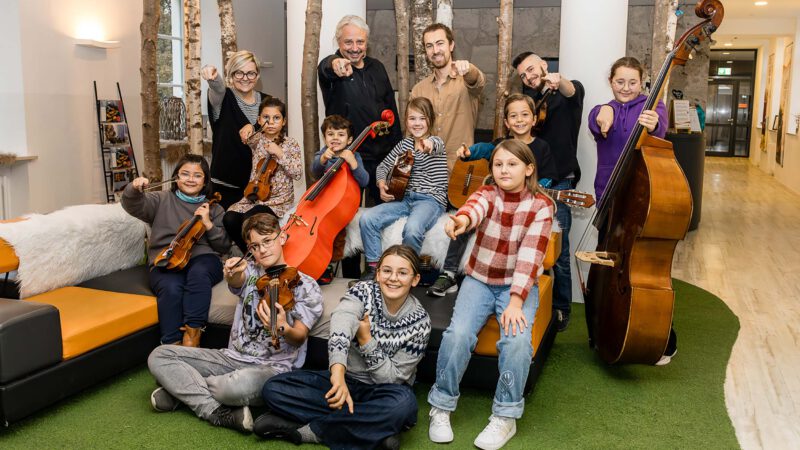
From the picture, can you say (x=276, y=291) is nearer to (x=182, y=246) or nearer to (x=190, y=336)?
(x=190, y=336)

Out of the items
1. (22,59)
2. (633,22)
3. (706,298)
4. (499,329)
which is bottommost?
(706,298)

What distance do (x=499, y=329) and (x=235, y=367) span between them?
1.11m

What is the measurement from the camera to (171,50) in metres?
8.03

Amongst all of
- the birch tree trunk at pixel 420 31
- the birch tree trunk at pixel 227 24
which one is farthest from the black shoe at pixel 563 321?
the birch tree trunk at pixel 227 24

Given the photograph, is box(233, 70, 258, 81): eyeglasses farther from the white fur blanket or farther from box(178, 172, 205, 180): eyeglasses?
the white fur blanket

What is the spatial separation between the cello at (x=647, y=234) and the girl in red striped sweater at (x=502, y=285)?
1.00ft

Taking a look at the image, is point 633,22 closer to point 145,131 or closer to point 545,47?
point 545,47

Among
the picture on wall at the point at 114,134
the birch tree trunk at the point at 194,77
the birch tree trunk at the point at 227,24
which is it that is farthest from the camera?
the picture on wall at the point at 114,134

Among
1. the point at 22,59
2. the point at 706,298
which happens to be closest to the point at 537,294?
the point at 706,298

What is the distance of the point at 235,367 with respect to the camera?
10.3 feet

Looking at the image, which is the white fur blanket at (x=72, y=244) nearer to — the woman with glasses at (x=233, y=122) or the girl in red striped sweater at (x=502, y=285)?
the woman with glasses at (x=233, y=122)

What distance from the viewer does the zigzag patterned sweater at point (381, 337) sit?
2969 millimetres

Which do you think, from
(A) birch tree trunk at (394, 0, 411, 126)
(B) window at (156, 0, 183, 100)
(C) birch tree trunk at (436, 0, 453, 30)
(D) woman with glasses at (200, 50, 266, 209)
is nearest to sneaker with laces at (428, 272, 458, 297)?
(D) woman with glasses at (200, 50, 266, 209)

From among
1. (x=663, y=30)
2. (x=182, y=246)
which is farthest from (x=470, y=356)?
(x=663, y=30)
